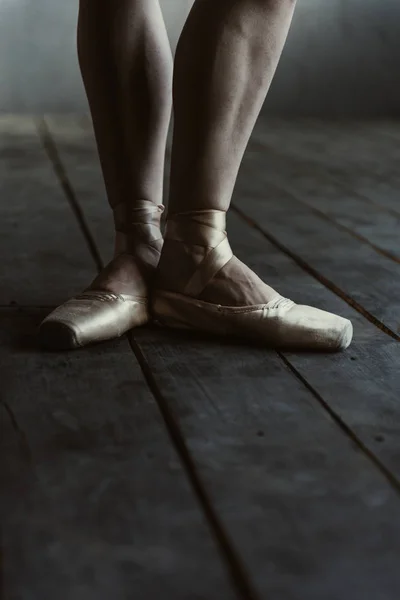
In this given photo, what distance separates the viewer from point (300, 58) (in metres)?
4.19

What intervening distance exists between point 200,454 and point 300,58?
3.53 m

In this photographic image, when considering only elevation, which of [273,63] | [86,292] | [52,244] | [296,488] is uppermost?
[273,63]

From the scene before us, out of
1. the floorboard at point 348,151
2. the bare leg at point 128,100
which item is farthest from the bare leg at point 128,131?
the floorboard at point 348,151

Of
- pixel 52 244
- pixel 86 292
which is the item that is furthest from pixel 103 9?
pixel 52 244

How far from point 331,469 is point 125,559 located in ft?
0.78

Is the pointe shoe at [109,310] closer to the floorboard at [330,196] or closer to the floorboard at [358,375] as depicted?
the floorboard at [358,375]

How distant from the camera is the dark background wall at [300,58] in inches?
153

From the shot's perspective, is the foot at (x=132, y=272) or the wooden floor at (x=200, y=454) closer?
the wooden floor at (x=200, y=454)

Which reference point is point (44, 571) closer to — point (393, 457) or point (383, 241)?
point (393, 457)

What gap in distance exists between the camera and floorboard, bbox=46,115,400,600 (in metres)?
0.71

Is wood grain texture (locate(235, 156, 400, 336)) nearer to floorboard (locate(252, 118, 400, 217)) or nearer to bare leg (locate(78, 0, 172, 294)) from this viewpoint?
floorboard (locate(252, 118, 400, 217))

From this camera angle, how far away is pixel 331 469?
87cm

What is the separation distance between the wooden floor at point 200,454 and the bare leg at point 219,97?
17 centimetres

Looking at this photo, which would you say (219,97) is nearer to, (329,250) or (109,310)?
(109,310)
